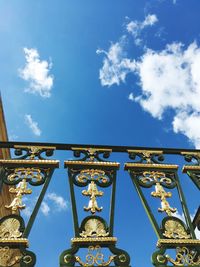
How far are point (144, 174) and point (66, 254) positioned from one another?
1.51 meters

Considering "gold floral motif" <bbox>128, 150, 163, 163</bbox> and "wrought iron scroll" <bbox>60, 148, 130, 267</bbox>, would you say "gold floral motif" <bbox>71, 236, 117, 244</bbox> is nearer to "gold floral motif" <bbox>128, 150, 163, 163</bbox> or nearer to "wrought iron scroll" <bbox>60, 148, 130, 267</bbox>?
"wrought iron scroll" <bbox>60, 148, 130, 267</bbox>

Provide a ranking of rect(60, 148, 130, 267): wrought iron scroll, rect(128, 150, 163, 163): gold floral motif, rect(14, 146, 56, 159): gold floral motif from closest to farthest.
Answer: rect(60, 148, 130, 267): wrought iron scroll
rect(14, 146, 56, 159): gold floral motif
rect(128, 150, 163, 163): gold floral motif

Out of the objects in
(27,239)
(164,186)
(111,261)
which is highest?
(164,186)

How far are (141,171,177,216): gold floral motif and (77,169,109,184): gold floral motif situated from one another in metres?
0.48

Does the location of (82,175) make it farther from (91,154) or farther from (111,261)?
(111,261)

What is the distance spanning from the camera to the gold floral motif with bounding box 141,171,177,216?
13.0 ft

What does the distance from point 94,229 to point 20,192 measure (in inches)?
38.5

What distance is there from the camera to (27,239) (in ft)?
11.0

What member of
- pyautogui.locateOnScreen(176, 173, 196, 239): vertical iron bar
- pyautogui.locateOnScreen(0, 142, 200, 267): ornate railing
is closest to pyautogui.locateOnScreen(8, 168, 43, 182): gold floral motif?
pyautogui.locateOnScreen(0, 142, 200, 267): ornate railing

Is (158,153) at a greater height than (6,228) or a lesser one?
greater

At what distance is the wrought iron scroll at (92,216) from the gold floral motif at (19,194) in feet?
1.72

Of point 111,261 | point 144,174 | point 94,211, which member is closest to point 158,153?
point 144,174

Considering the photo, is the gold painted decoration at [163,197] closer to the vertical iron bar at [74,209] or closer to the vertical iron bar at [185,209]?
the vertical iron bar at [185,209]

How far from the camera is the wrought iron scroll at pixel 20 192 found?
3314 mm
